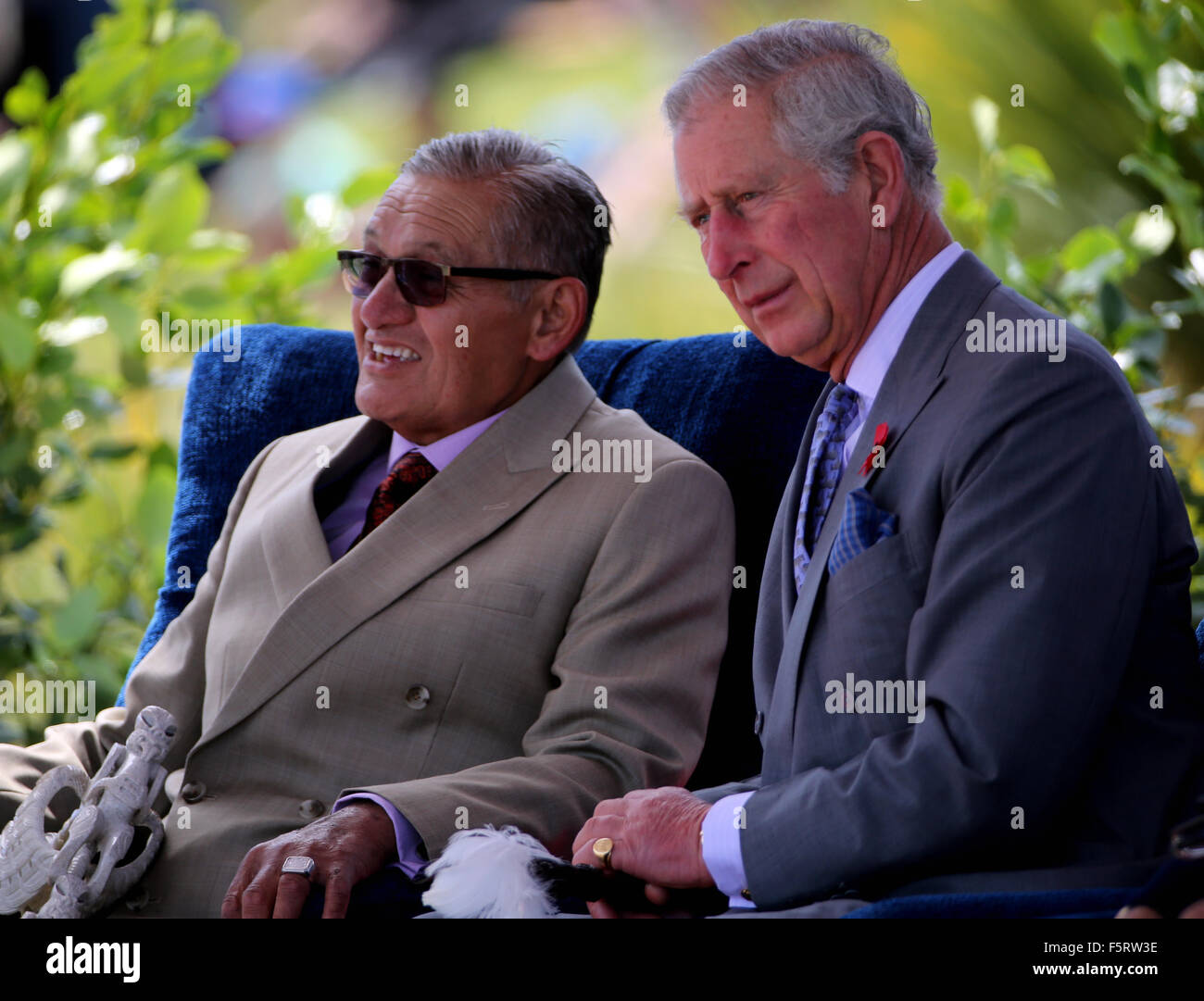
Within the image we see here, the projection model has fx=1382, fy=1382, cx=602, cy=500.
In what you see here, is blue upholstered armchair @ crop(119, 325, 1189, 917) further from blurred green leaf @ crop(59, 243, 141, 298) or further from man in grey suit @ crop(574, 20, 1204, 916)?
blurred green leaf @ crop(59, 243, 141, 298)

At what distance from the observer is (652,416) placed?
222cm

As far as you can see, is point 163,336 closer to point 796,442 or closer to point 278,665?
point 278,665

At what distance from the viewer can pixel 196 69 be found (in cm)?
317

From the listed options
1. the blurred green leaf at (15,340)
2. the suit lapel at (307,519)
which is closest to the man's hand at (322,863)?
the suit lapel at (307,519)

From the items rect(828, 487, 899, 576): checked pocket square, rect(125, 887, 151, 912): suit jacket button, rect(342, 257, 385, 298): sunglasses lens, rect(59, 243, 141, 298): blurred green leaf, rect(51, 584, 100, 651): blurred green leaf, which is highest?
rect(59, 243, 141, 298): blurred green leaf

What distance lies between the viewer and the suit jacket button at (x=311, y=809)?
1.82m

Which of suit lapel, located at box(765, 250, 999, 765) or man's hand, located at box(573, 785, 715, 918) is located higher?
suit lapel, located at box(765, 250, 999, 765)

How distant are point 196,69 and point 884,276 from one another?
2.15m

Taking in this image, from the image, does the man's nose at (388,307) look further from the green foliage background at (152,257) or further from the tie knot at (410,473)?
the green foliage background at (152,257)

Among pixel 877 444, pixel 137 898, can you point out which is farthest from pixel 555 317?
pixel 137 898

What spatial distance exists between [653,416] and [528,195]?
40 cm

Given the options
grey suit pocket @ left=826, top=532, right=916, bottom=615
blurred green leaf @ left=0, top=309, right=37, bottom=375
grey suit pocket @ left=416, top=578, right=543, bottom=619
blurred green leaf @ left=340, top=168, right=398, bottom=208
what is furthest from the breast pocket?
blurred green leaf @ left=0, top=309, right=37, bottom=375

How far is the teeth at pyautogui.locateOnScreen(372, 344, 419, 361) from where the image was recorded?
210 centimetres

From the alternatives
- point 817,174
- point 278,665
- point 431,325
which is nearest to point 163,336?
point 431,325
